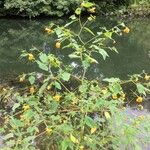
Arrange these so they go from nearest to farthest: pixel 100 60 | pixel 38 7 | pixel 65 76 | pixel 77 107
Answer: pixel 65 76
pixel 77 107
pixel 100 60
pixel 38 7

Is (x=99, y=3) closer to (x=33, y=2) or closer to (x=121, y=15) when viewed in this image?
(x=121, y=15)

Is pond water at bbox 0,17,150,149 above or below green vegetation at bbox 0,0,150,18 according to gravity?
above

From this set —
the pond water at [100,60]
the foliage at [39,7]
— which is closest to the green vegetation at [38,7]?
the foliage at [39,7]

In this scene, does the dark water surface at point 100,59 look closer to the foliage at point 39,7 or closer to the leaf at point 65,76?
the foliage at point 39,7

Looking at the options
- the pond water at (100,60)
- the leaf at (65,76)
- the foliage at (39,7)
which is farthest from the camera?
the foliage at (39,7)

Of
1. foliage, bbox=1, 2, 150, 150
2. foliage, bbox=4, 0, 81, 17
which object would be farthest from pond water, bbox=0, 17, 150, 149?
foliage, bbox=1, 2, 150, 150

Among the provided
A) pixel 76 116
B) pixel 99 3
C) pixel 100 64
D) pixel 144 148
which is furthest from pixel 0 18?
pixel 76 116

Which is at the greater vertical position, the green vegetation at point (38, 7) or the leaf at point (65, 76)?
the leaf at point (65, 76)

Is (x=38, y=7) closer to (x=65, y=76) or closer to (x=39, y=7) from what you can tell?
(x=39, y=7)

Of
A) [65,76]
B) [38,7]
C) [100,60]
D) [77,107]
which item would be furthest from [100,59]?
[65,76]

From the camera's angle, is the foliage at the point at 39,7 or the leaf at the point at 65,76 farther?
the foliage at the point at 39,7

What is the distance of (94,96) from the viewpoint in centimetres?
→ 319

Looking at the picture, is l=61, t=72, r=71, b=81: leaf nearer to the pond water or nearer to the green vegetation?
the pond water

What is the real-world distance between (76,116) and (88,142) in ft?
0.88
